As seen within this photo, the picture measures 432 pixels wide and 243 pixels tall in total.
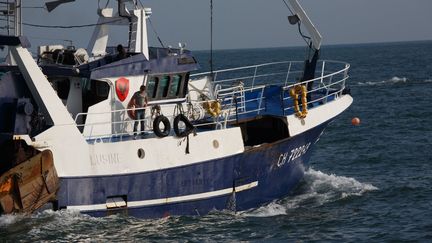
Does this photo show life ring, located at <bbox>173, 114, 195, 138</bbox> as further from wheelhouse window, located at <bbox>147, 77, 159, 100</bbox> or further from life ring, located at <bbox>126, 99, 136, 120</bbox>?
wheelhouse window, located at <bbox>147, 77, 159, 100</bbox>

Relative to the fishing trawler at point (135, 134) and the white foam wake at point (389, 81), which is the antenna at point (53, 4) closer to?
the fishing trawler at point (135, 134)

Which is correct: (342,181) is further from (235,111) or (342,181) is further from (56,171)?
(56,171)

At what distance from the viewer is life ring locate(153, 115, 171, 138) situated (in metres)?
16.6

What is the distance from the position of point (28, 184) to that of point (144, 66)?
402 centimetres

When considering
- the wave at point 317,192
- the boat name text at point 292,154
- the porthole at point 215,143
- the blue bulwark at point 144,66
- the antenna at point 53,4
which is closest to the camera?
the blue bulwark at point 144,66

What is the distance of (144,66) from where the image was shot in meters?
17.6

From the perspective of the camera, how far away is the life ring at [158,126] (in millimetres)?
16562

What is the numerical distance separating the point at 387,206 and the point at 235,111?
4.23m

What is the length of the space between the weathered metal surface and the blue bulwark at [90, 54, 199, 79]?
2.61 metres

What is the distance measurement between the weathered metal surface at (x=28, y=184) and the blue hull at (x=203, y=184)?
1.52 feet

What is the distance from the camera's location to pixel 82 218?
15.6 m

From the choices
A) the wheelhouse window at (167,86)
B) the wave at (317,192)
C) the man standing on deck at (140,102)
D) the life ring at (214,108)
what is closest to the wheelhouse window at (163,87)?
the wheelhouse window at (167,86)

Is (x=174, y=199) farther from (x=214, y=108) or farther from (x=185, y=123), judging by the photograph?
(x=214, y=108)

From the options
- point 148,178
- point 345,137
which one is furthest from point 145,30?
point 345,137
